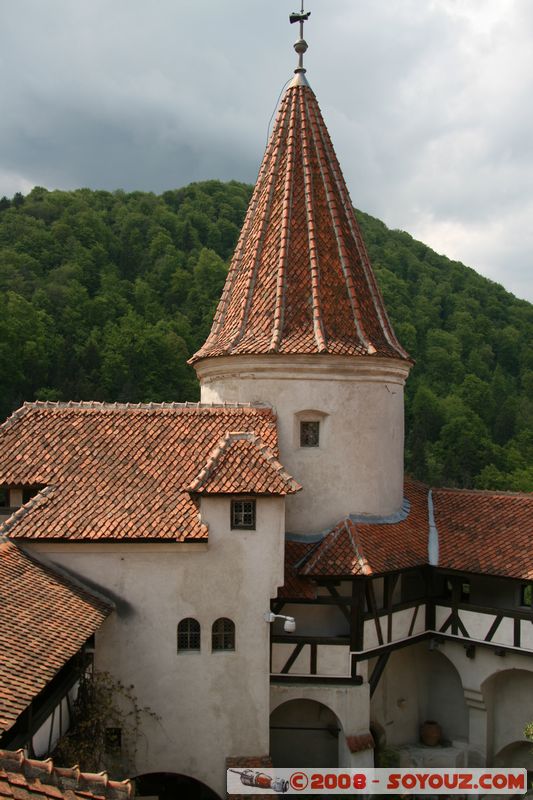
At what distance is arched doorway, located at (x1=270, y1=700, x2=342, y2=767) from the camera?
57.9ft

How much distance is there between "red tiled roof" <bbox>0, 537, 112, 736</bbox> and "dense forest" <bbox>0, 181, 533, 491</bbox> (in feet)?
117

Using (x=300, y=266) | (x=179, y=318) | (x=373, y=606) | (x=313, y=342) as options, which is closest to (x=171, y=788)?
(x=373, y=606)

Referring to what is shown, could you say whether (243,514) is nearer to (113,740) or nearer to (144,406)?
(144,406)

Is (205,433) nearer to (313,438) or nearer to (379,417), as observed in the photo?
(313,438)

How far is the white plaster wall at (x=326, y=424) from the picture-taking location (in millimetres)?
17875

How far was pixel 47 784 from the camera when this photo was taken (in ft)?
23.8

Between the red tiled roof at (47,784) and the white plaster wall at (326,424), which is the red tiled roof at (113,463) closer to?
the white plaster wall at (326,424)

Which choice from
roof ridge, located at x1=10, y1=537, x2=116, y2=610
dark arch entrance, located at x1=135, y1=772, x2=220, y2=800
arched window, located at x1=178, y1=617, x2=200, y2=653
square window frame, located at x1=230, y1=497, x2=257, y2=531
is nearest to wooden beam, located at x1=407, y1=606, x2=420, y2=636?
square window frame, located at x1=230, y1=497, x2=257, y2=531

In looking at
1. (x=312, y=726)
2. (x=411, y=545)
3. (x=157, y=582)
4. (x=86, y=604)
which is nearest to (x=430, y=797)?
(x=312, y=726)

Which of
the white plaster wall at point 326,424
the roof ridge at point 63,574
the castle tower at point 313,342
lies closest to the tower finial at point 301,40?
the castle tower at point 313,342

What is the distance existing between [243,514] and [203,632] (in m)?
2.52

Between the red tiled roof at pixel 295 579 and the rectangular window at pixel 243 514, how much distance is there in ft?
5.23

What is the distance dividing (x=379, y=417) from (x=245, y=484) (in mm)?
4896

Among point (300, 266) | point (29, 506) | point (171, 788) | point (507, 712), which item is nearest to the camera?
point (29, 506)
